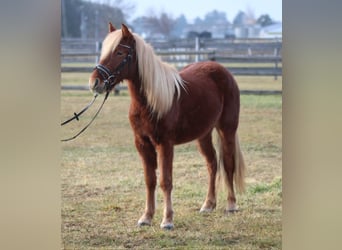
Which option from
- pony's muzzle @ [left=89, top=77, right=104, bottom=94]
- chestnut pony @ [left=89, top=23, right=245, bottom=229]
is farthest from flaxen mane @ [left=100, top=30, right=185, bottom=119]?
pony's muzzle @ [left=89, top=77, right=104, bottom=94]

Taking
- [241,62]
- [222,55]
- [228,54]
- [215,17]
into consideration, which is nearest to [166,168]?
[215,17]

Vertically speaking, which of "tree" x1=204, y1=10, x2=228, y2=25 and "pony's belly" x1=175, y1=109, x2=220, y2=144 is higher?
"tree" x1=204, y1=10, x2=228, y2=25

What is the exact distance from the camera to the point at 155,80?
1.25 meters

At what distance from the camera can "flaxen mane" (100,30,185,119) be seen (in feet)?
4.00

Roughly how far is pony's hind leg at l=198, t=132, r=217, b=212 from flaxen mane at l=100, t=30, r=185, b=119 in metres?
0.19

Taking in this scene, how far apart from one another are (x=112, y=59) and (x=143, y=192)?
39 cm

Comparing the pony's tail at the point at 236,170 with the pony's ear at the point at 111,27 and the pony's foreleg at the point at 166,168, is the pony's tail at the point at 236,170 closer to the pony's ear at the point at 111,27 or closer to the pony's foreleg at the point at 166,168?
the pony's foreleg at the point at 166,168

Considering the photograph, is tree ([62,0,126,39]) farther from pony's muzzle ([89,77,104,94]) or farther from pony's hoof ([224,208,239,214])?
pony's hoof ([224,208,239,214])

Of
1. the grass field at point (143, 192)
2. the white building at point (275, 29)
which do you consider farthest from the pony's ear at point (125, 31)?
the white building at point (275, 29)

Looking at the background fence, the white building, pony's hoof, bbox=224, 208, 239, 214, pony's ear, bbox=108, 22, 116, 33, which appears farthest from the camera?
the background fence
